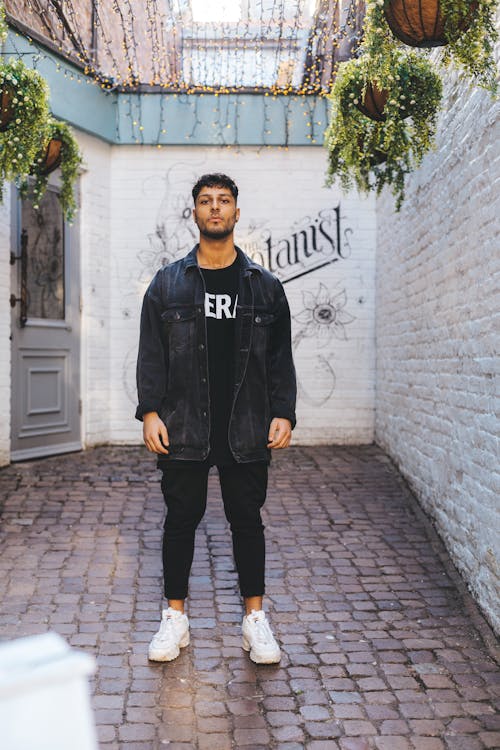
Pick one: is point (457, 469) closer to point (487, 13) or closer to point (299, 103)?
point (487, 13)

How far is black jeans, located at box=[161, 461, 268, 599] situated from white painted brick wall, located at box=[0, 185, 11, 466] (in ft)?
12.8

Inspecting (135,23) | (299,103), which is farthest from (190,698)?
(135,23)

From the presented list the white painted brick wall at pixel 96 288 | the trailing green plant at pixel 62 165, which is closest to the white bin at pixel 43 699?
the trailing green plant at pixel 62 165

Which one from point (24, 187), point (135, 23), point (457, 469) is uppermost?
point (135, 23)

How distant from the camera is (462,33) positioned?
3328 millimetres

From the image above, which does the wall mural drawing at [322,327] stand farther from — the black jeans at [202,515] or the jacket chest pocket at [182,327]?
the jacket chest pocket at [182,327]

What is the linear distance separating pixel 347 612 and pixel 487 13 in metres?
2.94

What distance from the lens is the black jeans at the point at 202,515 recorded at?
3.29 metres

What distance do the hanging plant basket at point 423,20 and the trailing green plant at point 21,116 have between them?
2302 mm

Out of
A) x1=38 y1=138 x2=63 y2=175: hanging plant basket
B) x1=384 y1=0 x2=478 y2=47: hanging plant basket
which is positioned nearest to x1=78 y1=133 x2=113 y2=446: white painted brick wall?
x1=38 y1=138 x2=63 y2=175: hanging plant basket

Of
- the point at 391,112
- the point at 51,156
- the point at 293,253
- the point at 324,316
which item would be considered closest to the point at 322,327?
the point at 324,316

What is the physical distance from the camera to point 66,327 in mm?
7605

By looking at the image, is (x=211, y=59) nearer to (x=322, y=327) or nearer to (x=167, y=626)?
(x=322, y=327)

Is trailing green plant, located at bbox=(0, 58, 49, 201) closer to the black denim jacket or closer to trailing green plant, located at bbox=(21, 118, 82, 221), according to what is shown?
trailing green plant, located at bbox=(21, 118, 82, 221)
